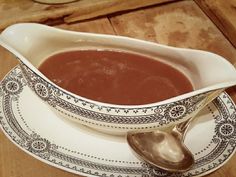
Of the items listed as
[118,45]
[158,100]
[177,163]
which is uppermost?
[118,45]

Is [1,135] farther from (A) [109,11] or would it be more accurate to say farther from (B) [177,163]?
(A) [109,11]

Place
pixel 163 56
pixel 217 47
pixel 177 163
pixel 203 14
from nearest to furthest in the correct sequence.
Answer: pixel 177 163
pixel 163 56
pixel 217 47
pixel 203 14

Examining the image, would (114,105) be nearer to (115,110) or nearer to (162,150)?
(115,110)

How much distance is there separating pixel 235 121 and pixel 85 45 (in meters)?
0.32

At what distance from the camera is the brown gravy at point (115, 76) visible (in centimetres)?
74

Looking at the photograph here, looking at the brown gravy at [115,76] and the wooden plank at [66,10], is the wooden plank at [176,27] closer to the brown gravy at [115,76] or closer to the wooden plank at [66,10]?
the wooden plank at [66,10]

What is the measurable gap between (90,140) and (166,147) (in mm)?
133

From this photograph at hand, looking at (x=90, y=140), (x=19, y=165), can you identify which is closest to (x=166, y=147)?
(x=90, y=140)

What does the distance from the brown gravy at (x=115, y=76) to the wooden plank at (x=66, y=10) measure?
259 mm

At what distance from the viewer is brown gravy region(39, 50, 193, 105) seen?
2.42 ft

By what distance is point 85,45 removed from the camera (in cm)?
84

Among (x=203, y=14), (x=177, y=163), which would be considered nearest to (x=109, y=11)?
(x=203, y=14)

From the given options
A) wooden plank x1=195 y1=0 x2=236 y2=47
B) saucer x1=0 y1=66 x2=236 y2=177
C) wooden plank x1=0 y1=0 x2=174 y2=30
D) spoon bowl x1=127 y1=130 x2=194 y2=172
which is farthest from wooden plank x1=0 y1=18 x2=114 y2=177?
wooden plank x1=195 y1=0 x2=236 y2=47

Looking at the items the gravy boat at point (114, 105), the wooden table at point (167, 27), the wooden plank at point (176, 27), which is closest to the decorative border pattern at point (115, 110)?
the gravy boat at point (114, 105)
